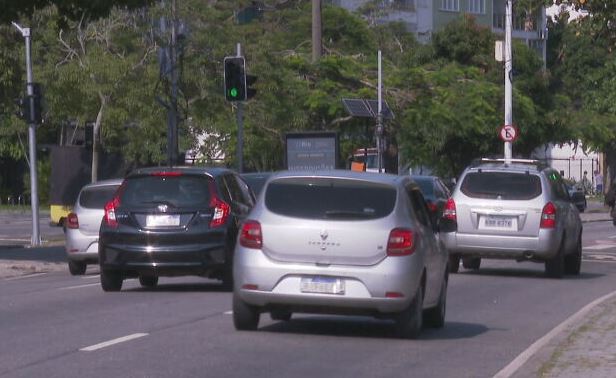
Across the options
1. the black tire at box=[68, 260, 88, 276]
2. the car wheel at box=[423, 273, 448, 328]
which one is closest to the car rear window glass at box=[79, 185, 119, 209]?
the black tire at box=[68, 260, 88, 276]

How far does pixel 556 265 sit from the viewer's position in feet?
75.6

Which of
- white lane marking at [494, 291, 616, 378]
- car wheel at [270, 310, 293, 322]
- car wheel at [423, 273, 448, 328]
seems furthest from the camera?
car wheel at [423, 273, 448, 328]

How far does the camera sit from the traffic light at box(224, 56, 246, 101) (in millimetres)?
29281

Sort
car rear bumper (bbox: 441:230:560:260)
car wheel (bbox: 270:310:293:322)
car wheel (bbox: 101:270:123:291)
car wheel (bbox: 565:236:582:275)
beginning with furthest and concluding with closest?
car wheel (bbox: 565:236:582:275) < car rear bumper (bbox: 441:230:560:260) < car wheel (bbox: 101:270:123:291) < car wheel (bbox: 270:310:293:322)

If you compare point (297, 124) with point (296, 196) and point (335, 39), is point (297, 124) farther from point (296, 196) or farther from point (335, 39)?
point (296, 196)

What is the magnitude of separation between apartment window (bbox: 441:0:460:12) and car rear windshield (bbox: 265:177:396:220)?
218ft

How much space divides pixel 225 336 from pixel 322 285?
1.15 meters

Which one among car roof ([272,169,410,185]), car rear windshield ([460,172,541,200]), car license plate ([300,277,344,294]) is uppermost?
car roof ([272,169,410,185])

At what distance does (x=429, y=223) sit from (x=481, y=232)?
8.65m

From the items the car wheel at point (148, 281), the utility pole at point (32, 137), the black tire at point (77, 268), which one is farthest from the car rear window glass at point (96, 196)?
the utility pole at point (32, 137)

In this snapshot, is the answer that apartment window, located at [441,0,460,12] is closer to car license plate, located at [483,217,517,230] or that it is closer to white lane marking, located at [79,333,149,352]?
car license plate, located at [483,217,517,230]

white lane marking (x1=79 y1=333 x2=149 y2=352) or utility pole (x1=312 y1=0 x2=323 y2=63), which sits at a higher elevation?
utility pole (x1=312 y1=0 x2=323 y2=63)

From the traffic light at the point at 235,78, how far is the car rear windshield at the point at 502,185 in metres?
7.50

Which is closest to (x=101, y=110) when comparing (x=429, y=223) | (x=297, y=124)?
(x=297, y=124)
